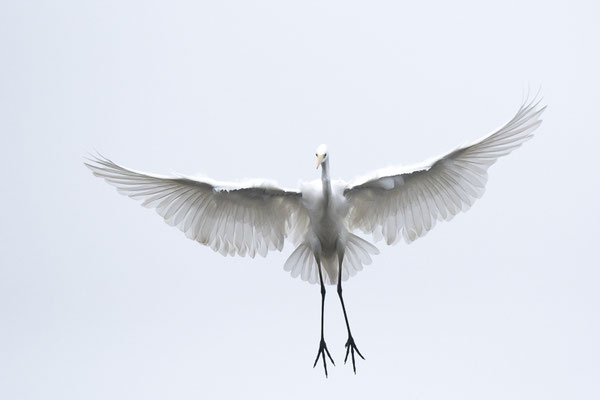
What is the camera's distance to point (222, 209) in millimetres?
8875

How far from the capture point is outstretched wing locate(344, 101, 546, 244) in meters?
8.25

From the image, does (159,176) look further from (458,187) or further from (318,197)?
(458,187)

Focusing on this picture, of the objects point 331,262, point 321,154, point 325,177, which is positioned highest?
point 321,154

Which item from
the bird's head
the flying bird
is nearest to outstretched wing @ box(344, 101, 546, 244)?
the flying bird

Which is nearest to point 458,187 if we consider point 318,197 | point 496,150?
point 496,150

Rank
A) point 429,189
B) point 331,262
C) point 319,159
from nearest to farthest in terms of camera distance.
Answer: point 319,159 → point 429,189 → point 331,262

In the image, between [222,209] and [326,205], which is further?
[222,209]

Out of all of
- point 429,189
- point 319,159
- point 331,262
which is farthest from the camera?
point 331,262

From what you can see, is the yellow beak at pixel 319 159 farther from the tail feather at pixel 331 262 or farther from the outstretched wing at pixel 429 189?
the tail feather at pixel 331 262

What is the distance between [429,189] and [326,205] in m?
A: 0.92

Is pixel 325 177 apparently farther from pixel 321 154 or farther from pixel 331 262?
pixel 331 262

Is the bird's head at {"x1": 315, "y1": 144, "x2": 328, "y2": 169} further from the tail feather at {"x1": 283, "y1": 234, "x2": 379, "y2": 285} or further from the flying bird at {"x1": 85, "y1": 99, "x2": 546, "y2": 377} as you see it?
the tail feather at {"x1": 283, "y1": 234, "x2": 379, "y2": 285}

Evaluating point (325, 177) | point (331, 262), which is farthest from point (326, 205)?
point (331, 262)

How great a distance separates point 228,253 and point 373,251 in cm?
126
